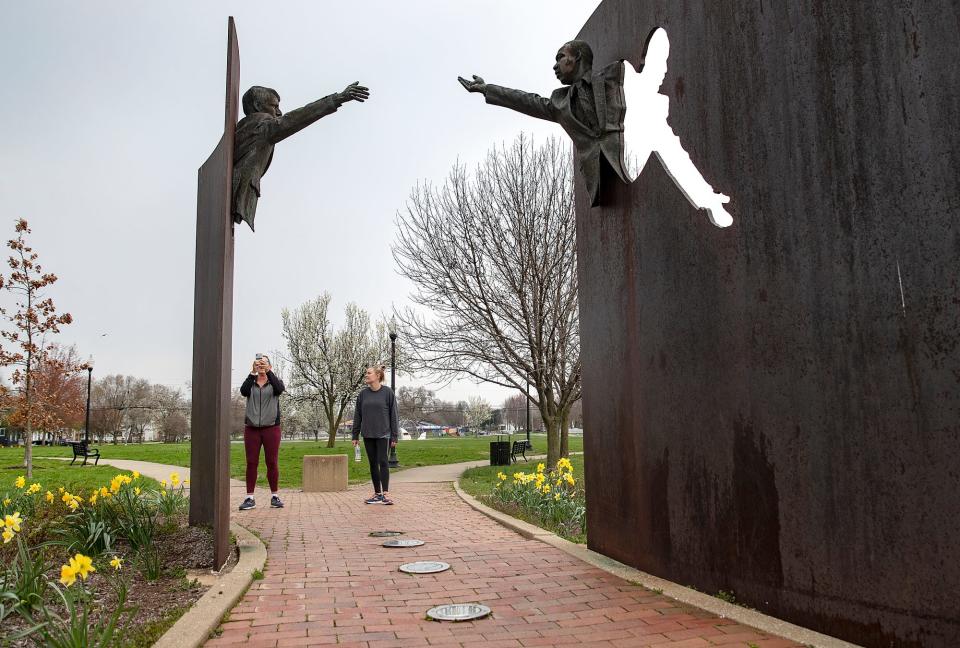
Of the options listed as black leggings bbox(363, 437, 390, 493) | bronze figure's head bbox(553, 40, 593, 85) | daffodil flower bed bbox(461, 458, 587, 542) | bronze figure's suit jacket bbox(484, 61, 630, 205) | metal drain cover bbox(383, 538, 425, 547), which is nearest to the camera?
bronze figure's suit jacket bbox(484, 61, 630, 205)

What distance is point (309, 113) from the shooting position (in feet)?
17.9

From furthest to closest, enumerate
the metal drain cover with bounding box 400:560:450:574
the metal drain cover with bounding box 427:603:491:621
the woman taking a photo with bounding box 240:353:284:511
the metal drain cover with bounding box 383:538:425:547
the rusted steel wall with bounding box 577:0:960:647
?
the woman taking a photo with bounding box 240:353:284:511 < the metal drain cover with bounding box 383:538:425:547 < the metal drain cover with bounding box 400:560:450:574 < the metal drain cover with bounding box 427:603:491:621 < the rusted steel wall with bounding box 577:0:960:647

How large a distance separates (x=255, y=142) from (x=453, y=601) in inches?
146

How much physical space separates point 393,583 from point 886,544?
2883mm

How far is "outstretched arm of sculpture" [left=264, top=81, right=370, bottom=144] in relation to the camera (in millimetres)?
5419

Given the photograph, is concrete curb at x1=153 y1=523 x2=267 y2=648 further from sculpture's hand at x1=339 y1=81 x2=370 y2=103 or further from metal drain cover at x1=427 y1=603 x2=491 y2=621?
sculpture's hand at x1=339 y1=81 x2=370 y2=103

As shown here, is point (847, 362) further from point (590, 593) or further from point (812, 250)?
point (590, 593)

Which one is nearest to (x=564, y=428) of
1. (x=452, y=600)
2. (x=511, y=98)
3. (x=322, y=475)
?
(x=322, y=475)

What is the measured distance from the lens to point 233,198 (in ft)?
17.5

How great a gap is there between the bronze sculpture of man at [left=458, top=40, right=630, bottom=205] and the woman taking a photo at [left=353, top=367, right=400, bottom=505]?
4.49m

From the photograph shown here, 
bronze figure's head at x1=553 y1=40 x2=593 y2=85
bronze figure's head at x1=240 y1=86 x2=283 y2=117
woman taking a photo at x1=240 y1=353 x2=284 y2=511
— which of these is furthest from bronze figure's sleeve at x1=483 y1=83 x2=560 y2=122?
woman taking a photo at x1=240 y1=353 x2=284 y2=511

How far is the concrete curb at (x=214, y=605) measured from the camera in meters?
3.20

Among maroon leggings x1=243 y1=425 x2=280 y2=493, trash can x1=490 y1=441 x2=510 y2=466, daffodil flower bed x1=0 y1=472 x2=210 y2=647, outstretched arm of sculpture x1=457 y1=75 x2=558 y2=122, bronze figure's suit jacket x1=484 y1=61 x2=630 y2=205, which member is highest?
outstretched arm of sculpture x1=457 y1=75 x2=558 y2=122

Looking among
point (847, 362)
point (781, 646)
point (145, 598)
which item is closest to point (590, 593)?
point (781, 646)
